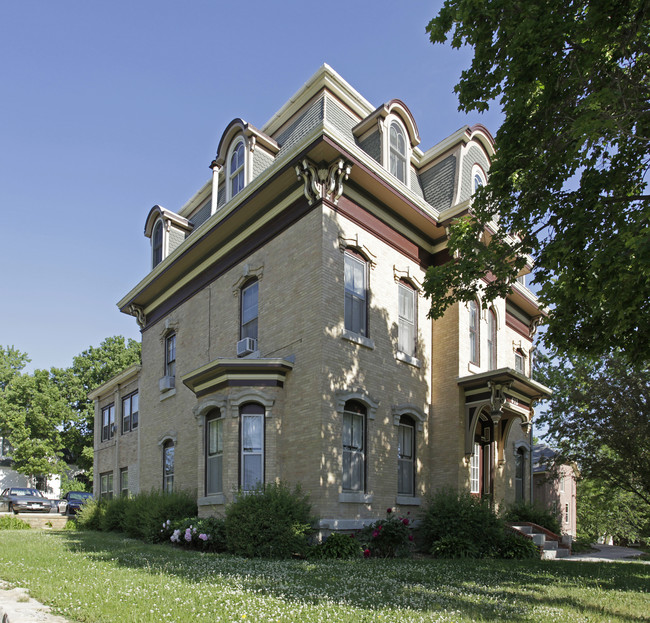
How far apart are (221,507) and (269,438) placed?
2190 millimetres

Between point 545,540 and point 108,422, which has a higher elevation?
point 108,422

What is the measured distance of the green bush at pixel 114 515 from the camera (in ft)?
65.1

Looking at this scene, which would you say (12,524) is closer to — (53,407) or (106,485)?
(106,485)

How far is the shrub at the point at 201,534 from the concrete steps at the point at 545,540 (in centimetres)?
806

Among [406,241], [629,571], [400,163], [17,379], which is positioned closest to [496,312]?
[406,241]

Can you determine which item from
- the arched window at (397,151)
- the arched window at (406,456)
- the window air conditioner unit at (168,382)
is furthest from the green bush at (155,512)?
the arched window at (397,151)

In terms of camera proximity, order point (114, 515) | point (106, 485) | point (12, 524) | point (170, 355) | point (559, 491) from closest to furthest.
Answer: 1. point (114, 515)
2. point (12, 524)
3. point (170, 355)
4. point (106, 485)
5. point (559, 491)

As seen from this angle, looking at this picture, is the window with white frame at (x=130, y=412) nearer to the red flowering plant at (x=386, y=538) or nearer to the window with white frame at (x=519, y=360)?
the red flowering plant at (x=386, y=538)

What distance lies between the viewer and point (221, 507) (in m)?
15.1

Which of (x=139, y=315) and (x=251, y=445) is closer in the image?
(x=251, y=445)

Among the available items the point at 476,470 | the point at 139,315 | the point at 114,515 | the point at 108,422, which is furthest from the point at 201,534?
the point at 108,422

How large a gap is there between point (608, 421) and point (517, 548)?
32.4ft

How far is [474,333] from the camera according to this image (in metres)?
19.0

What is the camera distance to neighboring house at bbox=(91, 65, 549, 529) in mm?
14578
